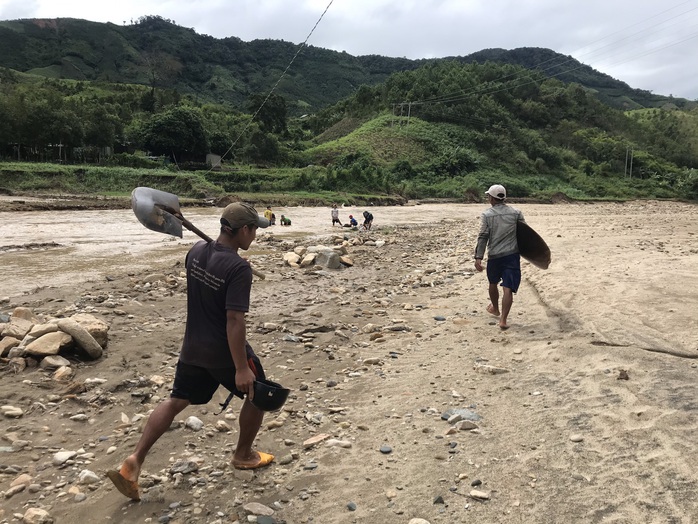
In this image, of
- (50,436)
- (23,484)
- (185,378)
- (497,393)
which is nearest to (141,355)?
(50,436)

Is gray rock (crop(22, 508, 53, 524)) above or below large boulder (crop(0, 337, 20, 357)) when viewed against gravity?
below

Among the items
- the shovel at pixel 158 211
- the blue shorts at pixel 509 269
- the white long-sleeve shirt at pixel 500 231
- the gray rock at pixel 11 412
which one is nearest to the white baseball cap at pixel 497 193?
the white long-sleeve shirt at pixel 500 231

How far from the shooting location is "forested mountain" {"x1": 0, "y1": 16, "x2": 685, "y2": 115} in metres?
129

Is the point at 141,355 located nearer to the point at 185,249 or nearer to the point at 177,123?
the point at 185,249

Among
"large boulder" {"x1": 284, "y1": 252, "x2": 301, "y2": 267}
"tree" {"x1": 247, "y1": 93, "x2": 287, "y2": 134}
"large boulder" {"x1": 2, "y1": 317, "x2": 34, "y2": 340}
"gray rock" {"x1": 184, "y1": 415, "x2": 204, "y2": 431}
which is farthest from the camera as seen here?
"tree" {"x1": 247, "y1": 93, "x2": 287, "y2": 134}

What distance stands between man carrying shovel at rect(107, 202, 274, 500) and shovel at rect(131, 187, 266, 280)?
25cm

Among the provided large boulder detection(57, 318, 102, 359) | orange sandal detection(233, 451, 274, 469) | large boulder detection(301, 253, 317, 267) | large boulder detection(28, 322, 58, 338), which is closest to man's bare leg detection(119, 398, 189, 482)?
orange sandal detection(233, 451, 274, 469)

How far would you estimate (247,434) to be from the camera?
3.27 meters

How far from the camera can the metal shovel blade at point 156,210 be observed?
321cm

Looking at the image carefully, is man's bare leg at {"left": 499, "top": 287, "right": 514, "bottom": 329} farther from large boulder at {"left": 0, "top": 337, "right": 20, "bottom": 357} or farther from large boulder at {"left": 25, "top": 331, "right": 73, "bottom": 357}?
large boulder at {"left": 0, "top": 337, "right": 20, "bottom": 357}

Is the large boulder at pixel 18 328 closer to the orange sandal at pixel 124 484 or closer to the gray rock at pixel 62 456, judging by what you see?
the gray rock at pixel 62 456

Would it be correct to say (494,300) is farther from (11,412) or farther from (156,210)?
(11,412)

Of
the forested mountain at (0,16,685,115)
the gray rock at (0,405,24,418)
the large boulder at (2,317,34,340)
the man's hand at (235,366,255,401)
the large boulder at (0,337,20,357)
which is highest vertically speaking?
the forested mountain at (0,16,685,115)

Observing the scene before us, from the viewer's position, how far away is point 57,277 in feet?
34.8
